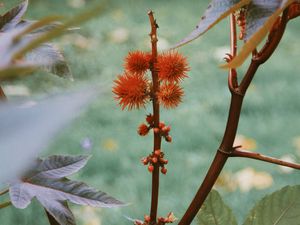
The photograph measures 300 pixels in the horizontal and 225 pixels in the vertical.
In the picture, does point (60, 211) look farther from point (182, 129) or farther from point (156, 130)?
point (182, 129)

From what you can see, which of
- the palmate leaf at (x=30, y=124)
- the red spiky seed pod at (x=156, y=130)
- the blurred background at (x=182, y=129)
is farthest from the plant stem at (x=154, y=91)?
the blurred background at (x=182, y=129)

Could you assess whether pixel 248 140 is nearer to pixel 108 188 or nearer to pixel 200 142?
pixel 200 142

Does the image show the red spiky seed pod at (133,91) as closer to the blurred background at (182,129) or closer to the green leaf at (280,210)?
the green leaf at (280,210)

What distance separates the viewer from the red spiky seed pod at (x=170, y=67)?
1.28 ft

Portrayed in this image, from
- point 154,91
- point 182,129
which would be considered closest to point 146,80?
point 154,91

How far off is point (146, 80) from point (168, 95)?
0.02 m

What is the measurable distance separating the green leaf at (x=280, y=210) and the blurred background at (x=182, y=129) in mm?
668

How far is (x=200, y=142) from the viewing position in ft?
5.80

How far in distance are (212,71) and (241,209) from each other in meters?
0.81

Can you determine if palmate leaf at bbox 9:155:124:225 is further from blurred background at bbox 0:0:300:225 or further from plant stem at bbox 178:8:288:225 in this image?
blurred background at bbox 0:0:300:225

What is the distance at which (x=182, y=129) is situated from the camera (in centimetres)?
184

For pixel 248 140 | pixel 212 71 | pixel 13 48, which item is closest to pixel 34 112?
pixel 13 48

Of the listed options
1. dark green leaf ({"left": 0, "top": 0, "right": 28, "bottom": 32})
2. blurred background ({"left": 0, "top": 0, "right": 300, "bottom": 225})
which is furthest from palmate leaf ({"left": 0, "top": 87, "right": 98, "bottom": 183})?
blurred background ({"left": 0, "top": 0, "right": 300, "bottom": 225})

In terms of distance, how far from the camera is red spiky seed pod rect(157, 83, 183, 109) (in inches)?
15.6
